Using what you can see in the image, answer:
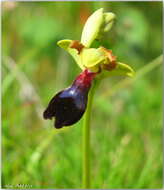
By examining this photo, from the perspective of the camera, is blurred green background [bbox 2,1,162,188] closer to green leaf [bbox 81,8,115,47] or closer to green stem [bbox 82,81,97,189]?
green leaf [bbox 81,8,115,47]

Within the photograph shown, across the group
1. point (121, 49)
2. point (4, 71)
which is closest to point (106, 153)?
point (4, 71)

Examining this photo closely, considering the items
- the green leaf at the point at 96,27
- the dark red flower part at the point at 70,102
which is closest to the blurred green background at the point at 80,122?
the green leaf at the point at 96,27

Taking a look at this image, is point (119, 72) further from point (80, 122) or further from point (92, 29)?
point (80, 122)

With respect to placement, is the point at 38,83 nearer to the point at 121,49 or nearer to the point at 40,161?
the point at 121,49

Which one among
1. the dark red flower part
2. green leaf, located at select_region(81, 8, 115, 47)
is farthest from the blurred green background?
the dark red flower part

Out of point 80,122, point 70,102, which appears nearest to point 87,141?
point 70,102

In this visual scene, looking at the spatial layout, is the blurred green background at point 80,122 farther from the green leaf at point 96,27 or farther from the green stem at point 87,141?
the green stem at point 87,141
